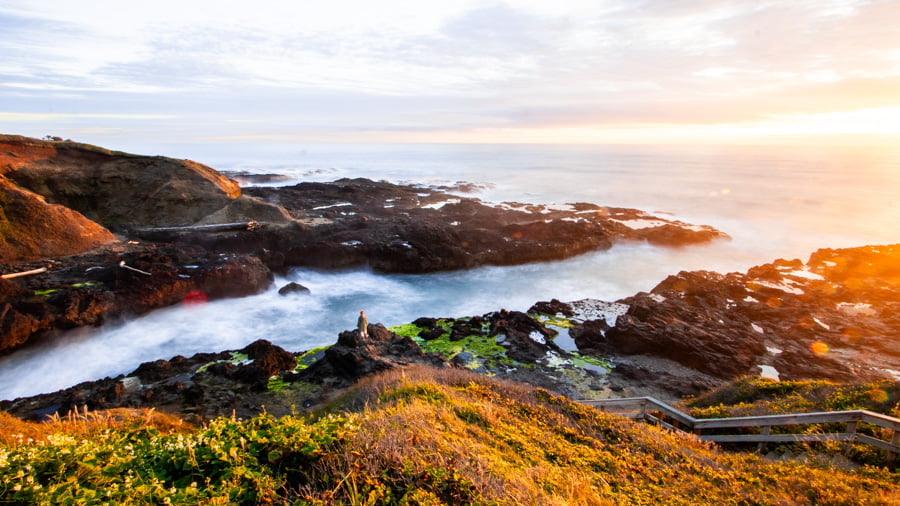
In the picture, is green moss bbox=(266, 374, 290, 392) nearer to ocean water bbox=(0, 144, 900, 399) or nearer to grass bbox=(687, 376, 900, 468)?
ocean water bbox=(0, 144, 900, 399)

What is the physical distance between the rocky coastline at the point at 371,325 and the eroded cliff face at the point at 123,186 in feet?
0.36

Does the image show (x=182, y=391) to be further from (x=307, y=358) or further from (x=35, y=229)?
(x=35, y=229)

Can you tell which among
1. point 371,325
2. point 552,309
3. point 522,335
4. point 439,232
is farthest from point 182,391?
point 439,232

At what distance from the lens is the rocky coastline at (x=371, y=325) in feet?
46.1

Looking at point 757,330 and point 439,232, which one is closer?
point 757,330

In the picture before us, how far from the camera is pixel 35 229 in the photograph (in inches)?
907

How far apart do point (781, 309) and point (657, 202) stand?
4872 centimetres

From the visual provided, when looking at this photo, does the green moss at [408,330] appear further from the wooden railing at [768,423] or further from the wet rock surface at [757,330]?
the wooden railing at [768,423]

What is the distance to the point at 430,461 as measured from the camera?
434 centimetres

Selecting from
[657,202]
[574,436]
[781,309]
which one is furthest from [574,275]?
[657,202]

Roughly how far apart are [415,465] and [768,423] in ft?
20.9

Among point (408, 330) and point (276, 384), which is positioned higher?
point (276, 384)

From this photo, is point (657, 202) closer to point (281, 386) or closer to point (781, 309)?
point (781, 309)

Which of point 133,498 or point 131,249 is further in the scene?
point 131,249
